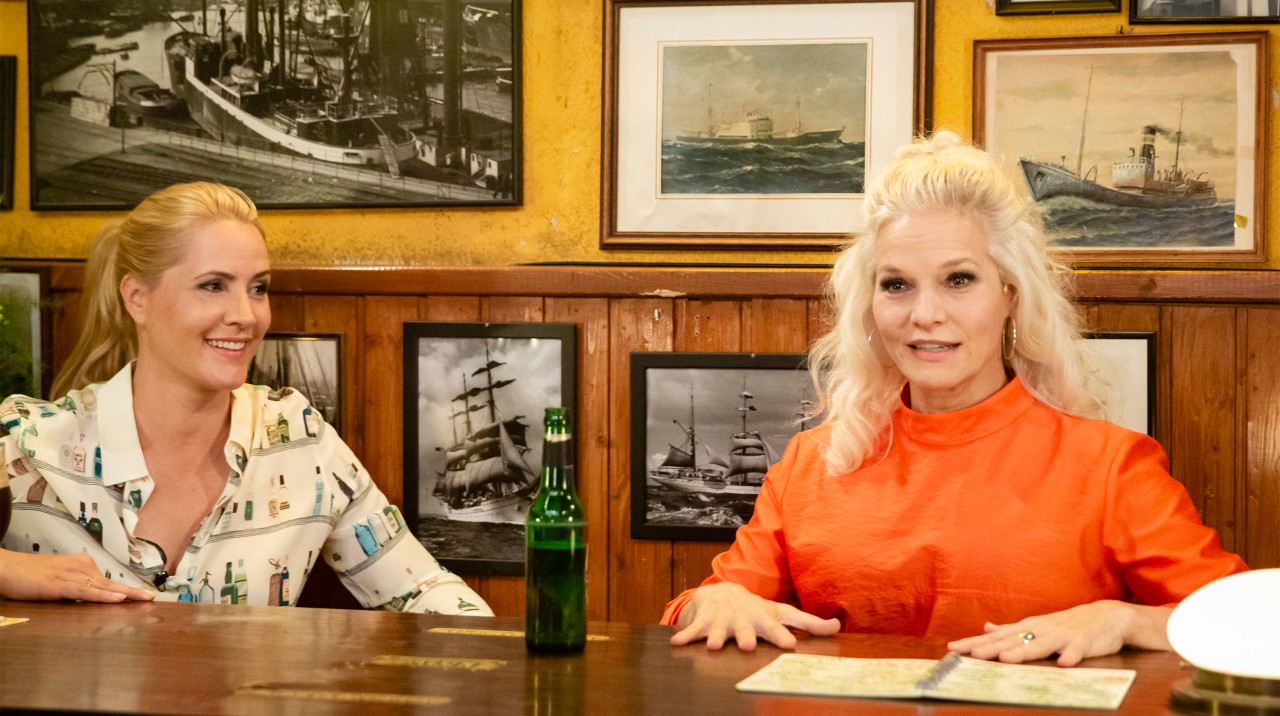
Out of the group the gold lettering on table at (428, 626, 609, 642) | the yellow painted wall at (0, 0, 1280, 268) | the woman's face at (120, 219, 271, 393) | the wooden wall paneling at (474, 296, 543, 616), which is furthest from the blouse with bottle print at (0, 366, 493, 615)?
the gold lettering on table at (428, 626, 609, 642)

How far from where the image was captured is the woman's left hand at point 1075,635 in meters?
1.62

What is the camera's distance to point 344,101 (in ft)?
9.91

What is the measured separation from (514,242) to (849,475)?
43.7 inches

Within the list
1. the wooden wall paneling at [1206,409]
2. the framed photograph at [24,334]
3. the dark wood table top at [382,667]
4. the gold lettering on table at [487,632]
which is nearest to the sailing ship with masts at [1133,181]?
the wooden wall paneling at [1206,409]

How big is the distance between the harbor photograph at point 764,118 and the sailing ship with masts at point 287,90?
67cm

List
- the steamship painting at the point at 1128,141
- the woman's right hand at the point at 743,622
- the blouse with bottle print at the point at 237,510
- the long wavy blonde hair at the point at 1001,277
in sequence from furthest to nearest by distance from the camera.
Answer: the steamship painting at the point at 1128,141 → the blouse with bottle print at the point at 237,510 → the long wavy blonde hair at the point at 1001,277 → the woman's right hand at the point at 743,622

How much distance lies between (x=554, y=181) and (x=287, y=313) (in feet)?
2.42

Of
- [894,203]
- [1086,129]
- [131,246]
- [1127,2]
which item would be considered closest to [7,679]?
[131,246]

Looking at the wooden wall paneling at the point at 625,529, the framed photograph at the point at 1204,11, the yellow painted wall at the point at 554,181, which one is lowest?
the wooden wall paneling at the point at 625,529

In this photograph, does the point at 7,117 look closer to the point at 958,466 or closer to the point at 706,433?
the point at 706,433

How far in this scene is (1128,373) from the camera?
2641 millimetres

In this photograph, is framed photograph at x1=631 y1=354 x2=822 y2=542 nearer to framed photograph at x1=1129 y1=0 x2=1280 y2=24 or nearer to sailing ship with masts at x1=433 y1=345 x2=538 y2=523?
sailing ship with masts at x1=433 y1=345 x2=538 y2=523

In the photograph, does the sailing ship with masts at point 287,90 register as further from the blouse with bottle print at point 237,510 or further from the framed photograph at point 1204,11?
the framed photograph at point 1204,11

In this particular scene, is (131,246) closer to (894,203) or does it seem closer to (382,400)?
(382,400)
